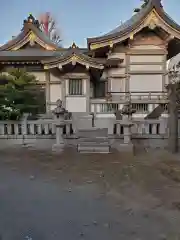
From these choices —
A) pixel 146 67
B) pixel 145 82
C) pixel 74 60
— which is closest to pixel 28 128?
pixel 74 60

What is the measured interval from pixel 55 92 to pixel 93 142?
266 inches

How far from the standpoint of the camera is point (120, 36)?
14242mm

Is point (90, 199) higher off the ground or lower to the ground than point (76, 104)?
lower

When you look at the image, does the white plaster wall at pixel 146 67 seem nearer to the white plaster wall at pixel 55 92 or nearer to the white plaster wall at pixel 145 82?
the white plaster wall at pixel 145 82

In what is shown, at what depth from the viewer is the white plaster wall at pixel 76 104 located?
14.1m

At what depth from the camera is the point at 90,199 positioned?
4324 millimetres

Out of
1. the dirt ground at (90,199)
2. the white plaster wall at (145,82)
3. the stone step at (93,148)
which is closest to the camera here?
the dirt ground at (90,199)

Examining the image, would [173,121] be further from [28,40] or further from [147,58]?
[28,40]

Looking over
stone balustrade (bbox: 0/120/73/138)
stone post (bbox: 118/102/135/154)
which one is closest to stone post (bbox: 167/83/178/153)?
stone post (bbox: 118/102/135/154)

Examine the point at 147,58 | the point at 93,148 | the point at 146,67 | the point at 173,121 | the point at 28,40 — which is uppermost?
the point at 28,40

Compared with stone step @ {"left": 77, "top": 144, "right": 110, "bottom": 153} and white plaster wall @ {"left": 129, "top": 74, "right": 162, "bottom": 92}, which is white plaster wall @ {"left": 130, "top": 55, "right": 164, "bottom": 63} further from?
stone step @ {"left": 77, "top": 144, "right": 110, "bottom": 153}

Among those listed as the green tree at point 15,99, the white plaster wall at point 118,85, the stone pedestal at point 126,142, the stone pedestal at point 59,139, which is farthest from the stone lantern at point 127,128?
the white plaster wall at point 118,85

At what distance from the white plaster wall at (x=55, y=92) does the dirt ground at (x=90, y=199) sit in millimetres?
7761

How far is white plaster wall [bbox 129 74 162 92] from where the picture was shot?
589 inches
